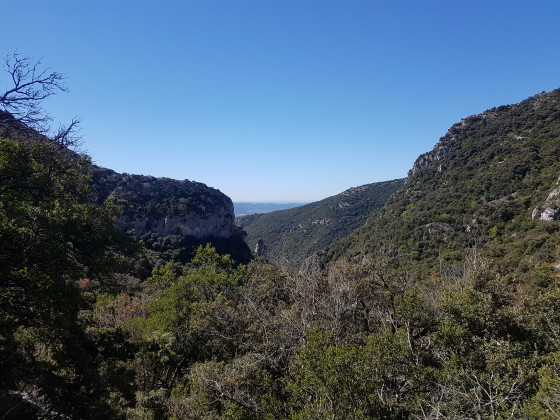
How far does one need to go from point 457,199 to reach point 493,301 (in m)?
50.2

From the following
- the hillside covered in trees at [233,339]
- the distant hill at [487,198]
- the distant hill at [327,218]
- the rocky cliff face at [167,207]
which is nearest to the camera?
the hillside covered in trees at [233,339]

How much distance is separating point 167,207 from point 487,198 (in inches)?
2639

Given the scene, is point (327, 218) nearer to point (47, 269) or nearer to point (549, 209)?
point (549, 209)

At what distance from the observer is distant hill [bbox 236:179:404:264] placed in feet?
259

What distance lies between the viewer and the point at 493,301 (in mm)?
10555

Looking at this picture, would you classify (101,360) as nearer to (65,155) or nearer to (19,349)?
(19,349)

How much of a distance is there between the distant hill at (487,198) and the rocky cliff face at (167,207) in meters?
34.0

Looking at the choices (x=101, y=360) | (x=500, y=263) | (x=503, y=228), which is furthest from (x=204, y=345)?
(x=503, y=228)

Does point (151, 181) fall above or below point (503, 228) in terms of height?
above

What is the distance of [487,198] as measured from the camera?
46750 millimetres

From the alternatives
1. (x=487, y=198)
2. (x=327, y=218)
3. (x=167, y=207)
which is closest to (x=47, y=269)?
(x=487, y=198)

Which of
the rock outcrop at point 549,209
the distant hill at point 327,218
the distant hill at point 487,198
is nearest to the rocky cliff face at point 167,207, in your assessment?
the distant hill at point 327,218

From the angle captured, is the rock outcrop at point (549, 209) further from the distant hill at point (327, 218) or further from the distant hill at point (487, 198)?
the distant hill at point (327, 218)

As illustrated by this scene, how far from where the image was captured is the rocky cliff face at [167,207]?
61344 mm
